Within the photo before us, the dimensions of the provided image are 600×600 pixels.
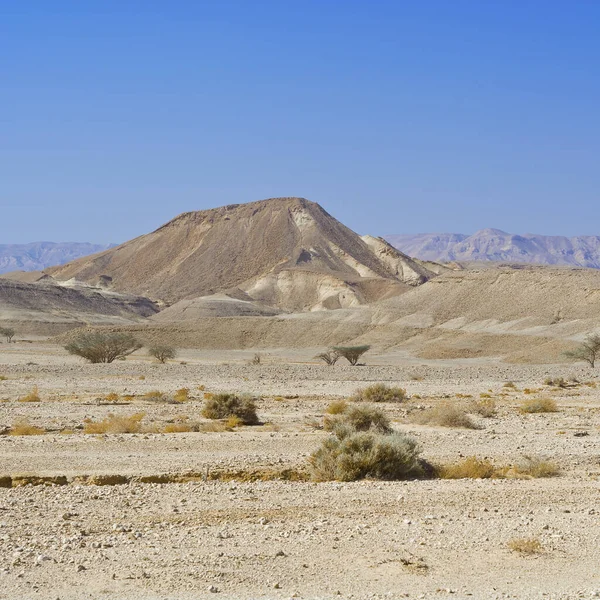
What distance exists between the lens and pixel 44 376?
118 feet

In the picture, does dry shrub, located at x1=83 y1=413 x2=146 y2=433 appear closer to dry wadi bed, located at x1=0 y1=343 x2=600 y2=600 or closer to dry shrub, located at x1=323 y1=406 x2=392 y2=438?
dry wadi bed, located at x1=0 y1=343 x2=600 y2=600

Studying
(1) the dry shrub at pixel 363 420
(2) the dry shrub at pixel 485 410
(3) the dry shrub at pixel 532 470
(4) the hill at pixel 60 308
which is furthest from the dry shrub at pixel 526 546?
(4) the hill at pixel 60 308

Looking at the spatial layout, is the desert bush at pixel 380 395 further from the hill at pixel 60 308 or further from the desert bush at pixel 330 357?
the hill at pixel 60 308

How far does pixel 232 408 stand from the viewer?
826 inches

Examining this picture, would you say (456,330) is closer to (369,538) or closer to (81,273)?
(369,538)

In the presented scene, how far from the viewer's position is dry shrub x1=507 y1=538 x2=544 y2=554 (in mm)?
9617

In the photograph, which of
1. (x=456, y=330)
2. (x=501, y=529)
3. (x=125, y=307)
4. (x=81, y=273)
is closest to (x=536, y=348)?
(x=456, y=330)

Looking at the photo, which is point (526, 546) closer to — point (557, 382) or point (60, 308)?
point (557, 382)

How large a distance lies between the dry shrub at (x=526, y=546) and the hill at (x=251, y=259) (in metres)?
111

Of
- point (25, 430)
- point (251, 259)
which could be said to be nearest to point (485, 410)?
point (25, 430)

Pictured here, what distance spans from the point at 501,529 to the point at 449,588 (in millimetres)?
2295

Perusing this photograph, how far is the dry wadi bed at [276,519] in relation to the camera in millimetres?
8609

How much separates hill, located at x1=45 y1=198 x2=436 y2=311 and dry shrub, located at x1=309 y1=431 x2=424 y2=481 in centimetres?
10661

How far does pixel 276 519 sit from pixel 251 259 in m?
140
